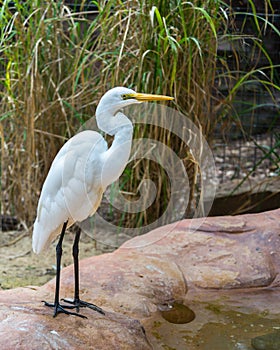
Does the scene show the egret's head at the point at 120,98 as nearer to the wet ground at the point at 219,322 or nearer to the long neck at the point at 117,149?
the long neck at the point at 117,149

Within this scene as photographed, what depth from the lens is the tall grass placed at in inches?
136

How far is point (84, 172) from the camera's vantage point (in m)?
2.35

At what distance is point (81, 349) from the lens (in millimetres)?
2029

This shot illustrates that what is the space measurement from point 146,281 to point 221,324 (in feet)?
1.17

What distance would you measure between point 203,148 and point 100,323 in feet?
5.30

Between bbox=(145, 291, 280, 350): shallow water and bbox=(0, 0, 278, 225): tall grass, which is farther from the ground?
bbox=(0, 0, 278, 225): tall grass

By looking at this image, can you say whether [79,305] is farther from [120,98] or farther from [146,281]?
[120,98]

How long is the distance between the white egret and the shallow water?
0.29 m

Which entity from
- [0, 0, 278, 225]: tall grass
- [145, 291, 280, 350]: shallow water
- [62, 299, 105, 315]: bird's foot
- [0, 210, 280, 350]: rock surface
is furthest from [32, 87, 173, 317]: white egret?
[0, 0, 278, 225]: tall grass

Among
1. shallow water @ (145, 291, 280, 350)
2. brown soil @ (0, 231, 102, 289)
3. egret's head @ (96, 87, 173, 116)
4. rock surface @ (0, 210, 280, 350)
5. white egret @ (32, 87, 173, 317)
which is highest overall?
egret's head @ (96, 87, 173, 116)

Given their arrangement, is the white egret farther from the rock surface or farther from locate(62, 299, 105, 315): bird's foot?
the rock surface

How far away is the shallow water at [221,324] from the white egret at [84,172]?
0.95ft

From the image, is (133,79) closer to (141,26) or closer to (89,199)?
(141,26)

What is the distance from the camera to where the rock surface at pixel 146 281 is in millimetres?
2111
